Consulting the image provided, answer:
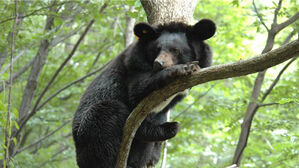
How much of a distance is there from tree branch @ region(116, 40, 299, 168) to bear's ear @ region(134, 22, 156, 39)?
1.40 metres

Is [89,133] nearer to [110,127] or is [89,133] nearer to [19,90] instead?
[110,127]

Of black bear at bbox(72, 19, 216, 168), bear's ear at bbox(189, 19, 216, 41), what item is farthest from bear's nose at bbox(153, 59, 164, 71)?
bear's ear at bbox(189, 19, 216, 41)

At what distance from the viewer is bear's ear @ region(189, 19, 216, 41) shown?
5.11 meters

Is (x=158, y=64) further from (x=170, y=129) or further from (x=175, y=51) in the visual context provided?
(x=170, y=129)

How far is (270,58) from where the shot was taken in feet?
10.5

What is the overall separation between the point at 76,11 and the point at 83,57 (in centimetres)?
348

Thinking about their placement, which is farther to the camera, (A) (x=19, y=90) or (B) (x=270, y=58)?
(A) (x=19, y=90)

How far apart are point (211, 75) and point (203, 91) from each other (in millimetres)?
9186

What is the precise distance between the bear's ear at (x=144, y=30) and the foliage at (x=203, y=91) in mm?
1782

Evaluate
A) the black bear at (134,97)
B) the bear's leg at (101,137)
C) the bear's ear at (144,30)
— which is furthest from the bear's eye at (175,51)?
the bear's leg at (101,137)

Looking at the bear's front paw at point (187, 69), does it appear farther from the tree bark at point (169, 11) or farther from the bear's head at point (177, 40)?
the tree bark at point (169, 11)

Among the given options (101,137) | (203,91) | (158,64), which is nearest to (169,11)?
(158,64)

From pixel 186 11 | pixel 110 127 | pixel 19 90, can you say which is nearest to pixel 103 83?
pixel 110 127

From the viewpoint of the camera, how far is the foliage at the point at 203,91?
807cm
